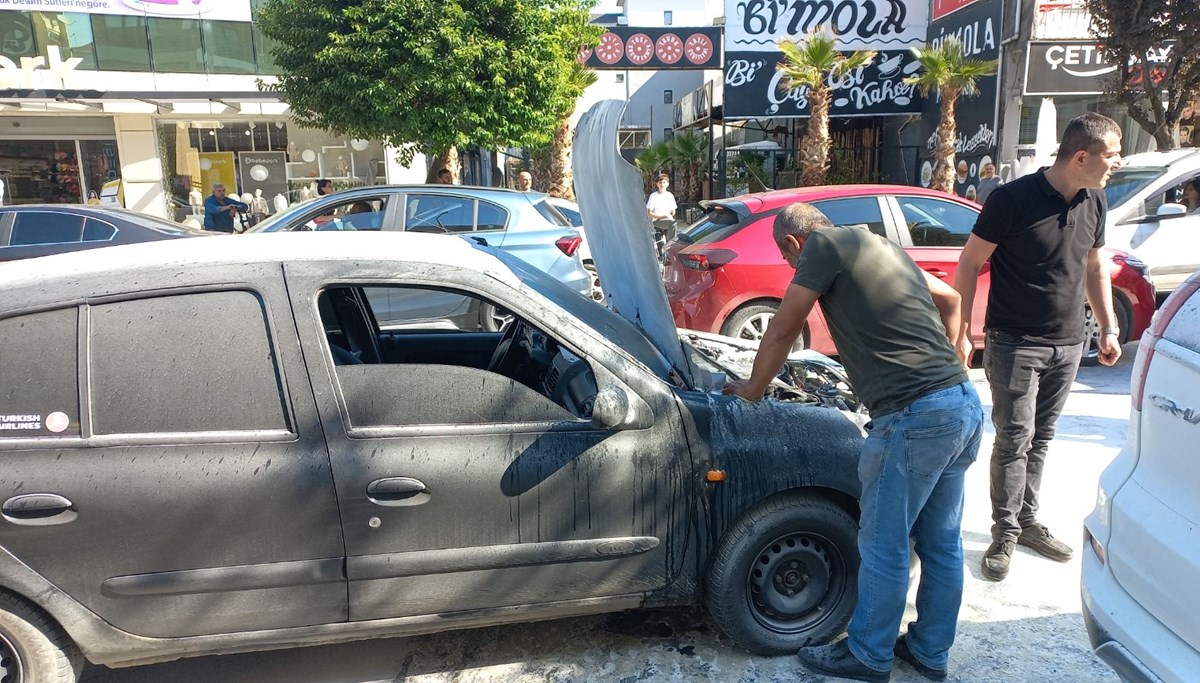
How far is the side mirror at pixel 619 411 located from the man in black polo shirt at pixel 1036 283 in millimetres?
1462

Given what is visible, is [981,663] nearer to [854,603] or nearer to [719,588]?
[854,603]

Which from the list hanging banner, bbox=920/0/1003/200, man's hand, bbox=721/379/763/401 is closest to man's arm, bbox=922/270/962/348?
man's hand, bbox=721/379/763/401

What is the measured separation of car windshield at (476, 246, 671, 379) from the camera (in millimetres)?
2908

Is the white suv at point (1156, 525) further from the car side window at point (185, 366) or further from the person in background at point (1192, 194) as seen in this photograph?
the person in background at point (1192, 194)

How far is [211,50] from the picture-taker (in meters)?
18.2

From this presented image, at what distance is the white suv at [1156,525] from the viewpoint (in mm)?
1918

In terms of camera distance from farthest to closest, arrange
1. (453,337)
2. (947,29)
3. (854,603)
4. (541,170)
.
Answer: (541,170) < (947,29) < (453,337) < (854,603)

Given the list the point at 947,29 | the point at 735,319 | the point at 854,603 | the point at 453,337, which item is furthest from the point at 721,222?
the point at 947,29

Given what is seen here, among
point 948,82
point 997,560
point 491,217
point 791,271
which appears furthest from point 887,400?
point 948,82

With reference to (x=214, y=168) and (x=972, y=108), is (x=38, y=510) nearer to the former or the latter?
(x=972, y=108)

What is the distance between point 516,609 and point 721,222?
4.58 m

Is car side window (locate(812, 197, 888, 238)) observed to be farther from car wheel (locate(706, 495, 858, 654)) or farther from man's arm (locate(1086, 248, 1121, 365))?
car wheel (locate(706, 495, 858, 654))

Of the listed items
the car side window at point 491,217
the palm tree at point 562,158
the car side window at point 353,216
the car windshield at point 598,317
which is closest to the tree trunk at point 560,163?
the palm tree at point 562,158

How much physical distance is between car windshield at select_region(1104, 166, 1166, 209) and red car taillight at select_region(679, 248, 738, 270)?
3699mm
